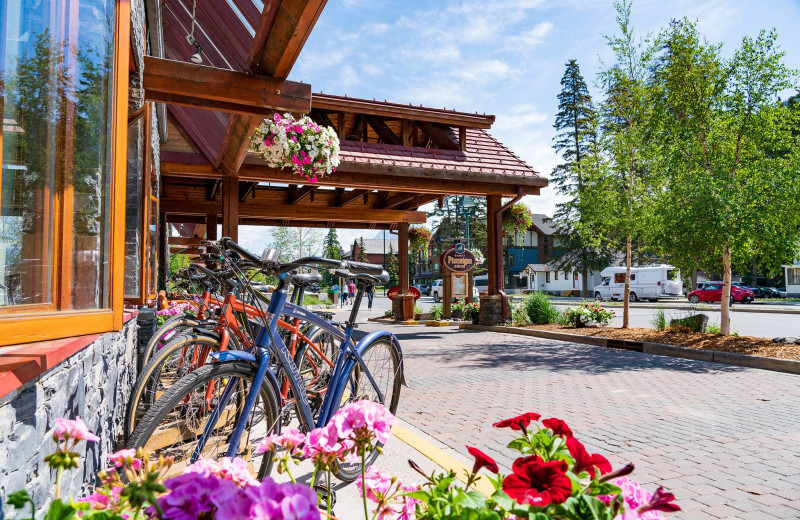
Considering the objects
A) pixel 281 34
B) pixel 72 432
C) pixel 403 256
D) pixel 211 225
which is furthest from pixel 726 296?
pixel 211 225

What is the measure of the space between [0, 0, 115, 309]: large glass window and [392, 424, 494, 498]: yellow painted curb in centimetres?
189

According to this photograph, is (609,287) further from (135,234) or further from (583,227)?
(135,234)

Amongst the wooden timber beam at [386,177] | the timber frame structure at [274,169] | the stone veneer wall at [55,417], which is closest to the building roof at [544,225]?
the timber frame structure at [274,169]

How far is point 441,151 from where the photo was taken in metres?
13.0

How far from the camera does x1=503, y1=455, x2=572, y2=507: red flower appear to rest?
0.96 meters

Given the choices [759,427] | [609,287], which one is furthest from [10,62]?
[609,287]

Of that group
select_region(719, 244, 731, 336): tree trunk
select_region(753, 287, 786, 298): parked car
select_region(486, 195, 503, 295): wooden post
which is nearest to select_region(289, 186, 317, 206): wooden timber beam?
select_region(486, 195, 503, 295): wooden post

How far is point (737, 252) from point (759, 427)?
18.2ft

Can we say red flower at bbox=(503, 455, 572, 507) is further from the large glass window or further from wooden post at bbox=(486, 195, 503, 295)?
wooden post at bbox=(486, 195, 503, 295)

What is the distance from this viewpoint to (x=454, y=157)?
1286cm

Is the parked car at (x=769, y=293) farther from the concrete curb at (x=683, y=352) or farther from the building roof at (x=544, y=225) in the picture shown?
the concrete curb at (x=683, y=352)

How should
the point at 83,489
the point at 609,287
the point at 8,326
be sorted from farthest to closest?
the point at 609,287 → the point at 83,489 → the point at 8,326

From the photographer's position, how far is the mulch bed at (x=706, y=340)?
805 centimetres

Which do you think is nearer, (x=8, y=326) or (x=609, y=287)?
(x=8, y=326)
